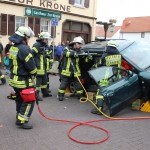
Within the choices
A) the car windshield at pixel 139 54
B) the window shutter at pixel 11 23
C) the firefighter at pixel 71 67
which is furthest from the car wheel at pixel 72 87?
the window shutter at pixel 11 23

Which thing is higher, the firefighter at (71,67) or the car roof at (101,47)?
the car roof at (101,47)

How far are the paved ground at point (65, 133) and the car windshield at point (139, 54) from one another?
1184 mm

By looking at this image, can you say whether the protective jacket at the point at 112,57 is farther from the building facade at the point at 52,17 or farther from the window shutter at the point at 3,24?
the window shutter at the point at 3,24

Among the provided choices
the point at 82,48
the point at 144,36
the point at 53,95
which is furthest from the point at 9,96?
the point at 144,36

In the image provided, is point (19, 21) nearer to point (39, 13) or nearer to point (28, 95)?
point (39, 13)

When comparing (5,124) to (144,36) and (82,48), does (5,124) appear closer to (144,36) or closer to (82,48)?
(82,48)

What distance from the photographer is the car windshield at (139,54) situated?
661 centimetres

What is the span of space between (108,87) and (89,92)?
1.79 m

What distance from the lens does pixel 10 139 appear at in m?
4.52

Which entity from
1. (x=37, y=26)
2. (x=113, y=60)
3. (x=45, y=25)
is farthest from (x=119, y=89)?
(x=45, y=25)

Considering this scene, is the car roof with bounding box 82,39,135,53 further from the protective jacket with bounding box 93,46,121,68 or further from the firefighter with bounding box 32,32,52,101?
the firefighter with bounding box 32,32,52,101

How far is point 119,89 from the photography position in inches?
229

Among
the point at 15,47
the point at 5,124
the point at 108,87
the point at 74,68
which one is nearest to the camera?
the point at 15,47

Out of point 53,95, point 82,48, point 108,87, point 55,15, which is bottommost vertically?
point 53,95
